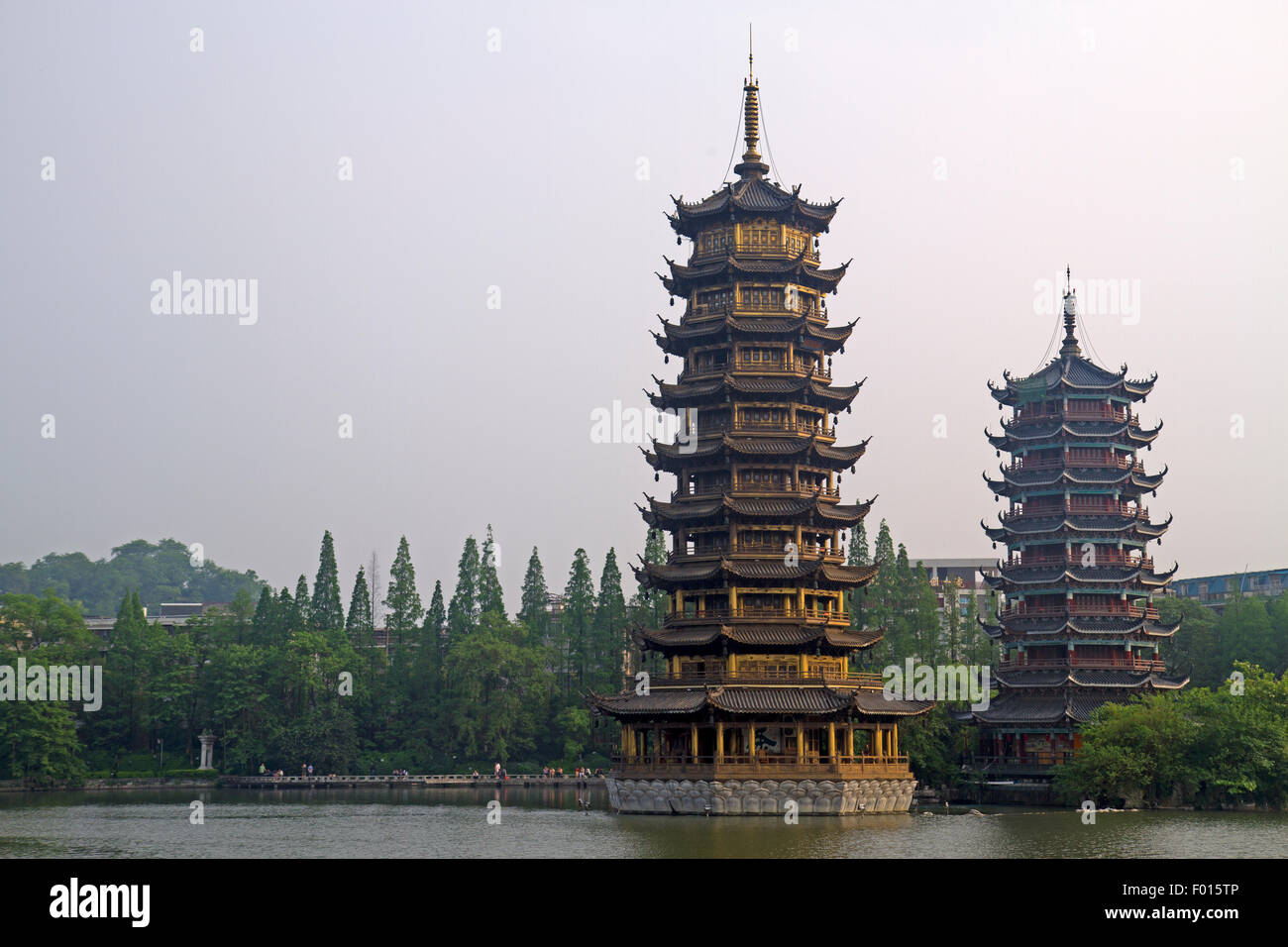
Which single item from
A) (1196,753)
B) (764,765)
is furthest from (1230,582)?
(764,765)

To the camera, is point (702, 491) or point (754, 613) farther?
point (702, 491)

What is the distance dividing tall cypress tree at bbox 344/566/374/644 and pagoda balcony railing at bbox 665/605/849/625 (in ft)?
161

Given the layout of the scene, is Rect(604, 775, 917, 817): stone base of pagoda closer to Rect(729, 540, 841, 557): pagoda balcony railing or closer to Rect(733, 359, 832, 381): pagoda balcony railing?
Rect(729, 540, 841, 557): pagoda balcony railing

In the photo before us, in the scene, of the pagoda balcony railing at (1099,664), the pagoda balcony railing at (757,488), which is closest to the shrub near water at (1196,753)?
the pagoda balcony railing at (1099,664)

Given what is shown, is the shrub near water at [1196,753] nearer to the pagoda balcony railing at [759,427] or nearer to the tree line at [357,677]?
the pagoda balcony railing at [759,427]

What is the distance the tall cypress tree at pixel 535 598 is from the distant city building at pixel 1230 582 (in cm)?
6029

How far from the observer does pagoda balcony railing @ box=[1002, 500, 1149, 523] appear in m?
79.6

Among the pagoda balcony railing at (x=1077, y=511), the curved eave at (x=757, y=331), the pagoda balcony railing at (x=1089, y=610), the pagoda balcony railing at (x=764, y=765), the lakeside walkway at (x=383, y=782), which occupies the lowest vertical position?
the lakeside walkway at (x=383, y=782)

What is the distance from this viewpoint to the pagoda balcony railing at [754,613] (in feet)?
203

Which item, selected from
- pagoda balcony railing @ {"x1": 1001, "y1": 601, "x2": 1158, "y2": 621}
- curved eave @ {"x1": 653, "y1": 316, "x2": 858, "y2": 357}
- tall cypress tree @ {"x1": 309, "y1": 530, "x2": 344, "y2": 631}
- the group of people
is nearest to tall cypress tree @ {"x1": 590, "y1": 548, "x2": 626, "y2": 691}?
the group of people

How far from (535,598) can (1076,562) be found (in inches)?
1755

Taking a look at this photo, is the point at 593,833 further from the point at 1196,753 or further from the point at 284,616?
the point at 284,616

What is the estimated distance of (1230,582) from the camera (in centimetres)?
13475
